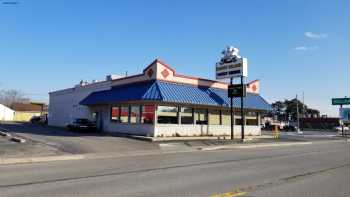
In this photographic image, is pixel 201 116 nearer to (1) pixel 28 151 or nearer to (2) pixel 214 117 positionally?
(2) pixel 214 117

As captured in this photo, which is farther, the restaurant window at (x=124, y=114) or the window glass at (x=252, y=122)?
the window glass at (x=252, y=122)

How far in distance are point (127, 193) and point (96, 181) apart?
2164 millimetres

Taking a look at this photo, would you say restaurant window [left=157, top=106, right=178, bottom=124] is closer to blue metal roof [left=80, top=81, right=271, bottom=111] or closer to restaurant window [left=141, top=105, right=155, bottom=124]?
restaurant window [left=141, top=105, right=155, bottom=124]

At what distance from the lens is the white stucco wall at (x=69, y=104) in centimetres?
4200

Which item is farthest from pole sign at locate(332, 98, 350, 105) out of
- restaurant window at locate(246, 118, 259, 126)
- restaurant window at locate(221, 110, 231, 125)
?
restaurant window at locate(221, 110, 231, 125)

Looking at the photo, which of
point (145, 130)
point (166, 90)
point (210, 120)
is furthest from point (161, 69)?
point (210, 120)

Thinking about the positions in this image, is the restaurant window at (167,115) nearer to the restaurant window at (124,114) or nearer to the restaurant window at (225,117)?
the restaurant window at (124,114)

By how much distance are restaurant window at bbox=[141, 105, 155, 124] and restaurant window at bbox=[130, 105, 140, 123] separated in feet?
1.75

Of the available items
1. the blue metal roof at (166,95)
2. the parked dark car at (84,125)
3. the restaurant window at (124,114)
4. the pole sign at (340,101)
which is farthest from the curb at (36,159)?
the pole sign at (340,101)

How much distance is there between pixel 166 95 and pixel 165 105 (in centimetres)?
177

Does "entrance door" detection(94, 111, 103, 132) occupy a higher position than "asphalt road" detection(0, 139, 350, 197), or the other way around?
"entrance door" detection(94, 111, 103, 132)

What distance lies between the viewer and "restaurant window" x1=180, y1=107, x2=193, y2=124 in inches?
1356

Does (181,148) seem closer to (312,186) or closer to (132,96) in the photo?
(132,96)

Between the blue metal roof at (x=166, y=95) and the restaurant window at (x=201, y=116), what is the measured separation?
130cm
